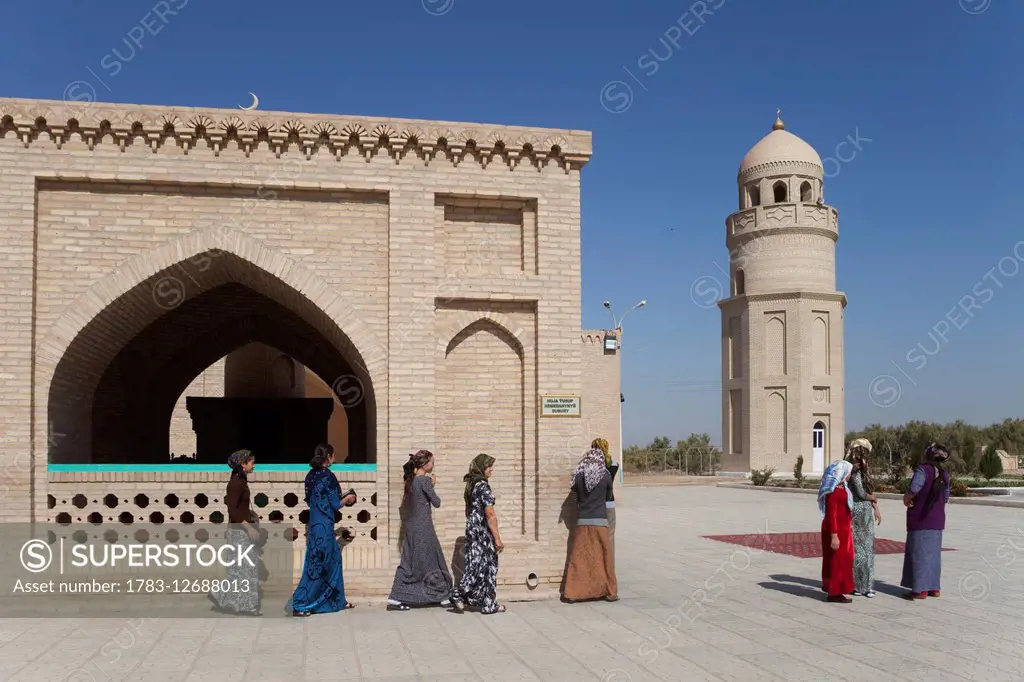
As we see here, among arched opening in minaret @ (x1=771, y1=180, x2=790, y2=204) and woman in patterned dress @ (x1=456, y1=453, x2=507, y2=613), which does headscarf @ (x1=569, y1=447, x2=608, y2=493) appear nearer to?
woman in patterned dress @ (x1=456, y1=453, x2=507, y2=613)

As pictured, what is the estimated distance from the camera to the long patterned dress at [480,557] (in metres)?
7.91

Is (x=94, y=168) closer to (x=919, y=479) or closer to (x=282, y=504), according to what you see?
(x=282, y=504)

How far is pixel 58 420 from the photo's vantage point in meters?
8.88

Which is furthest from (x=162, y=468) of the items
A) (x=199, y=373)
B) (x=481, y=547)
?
(x=199, y=373)

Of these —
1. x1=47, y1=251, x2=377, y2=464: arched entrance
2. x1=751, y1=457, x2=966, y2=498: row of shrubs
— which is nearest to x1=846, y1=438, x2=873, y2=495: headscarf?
x1=47, y1=251, x2=377, y2=464: arched entrance

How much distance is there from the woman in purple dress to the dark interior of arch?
648 cm

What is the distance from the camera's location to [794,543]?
1320 centimetres

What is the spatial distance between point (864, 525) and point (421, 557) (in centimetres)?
427

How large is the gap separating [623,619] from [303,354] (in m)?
8.27

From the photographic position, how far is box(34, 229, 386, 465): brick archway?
8484 mm

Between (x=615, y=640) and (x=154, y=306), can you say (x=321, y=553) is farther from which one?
(x=154, y=306)

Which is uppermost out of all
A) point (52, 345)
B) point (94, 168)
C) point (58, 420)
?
point (94, 168)

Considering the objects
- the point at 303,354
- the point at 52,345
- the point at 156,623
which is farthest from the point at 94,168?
the point at 303,354

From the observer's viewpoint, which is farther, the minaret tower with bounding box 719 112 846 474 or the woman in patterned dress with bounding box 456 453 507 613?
the minaret tower with bounding box 719 112 846 474
